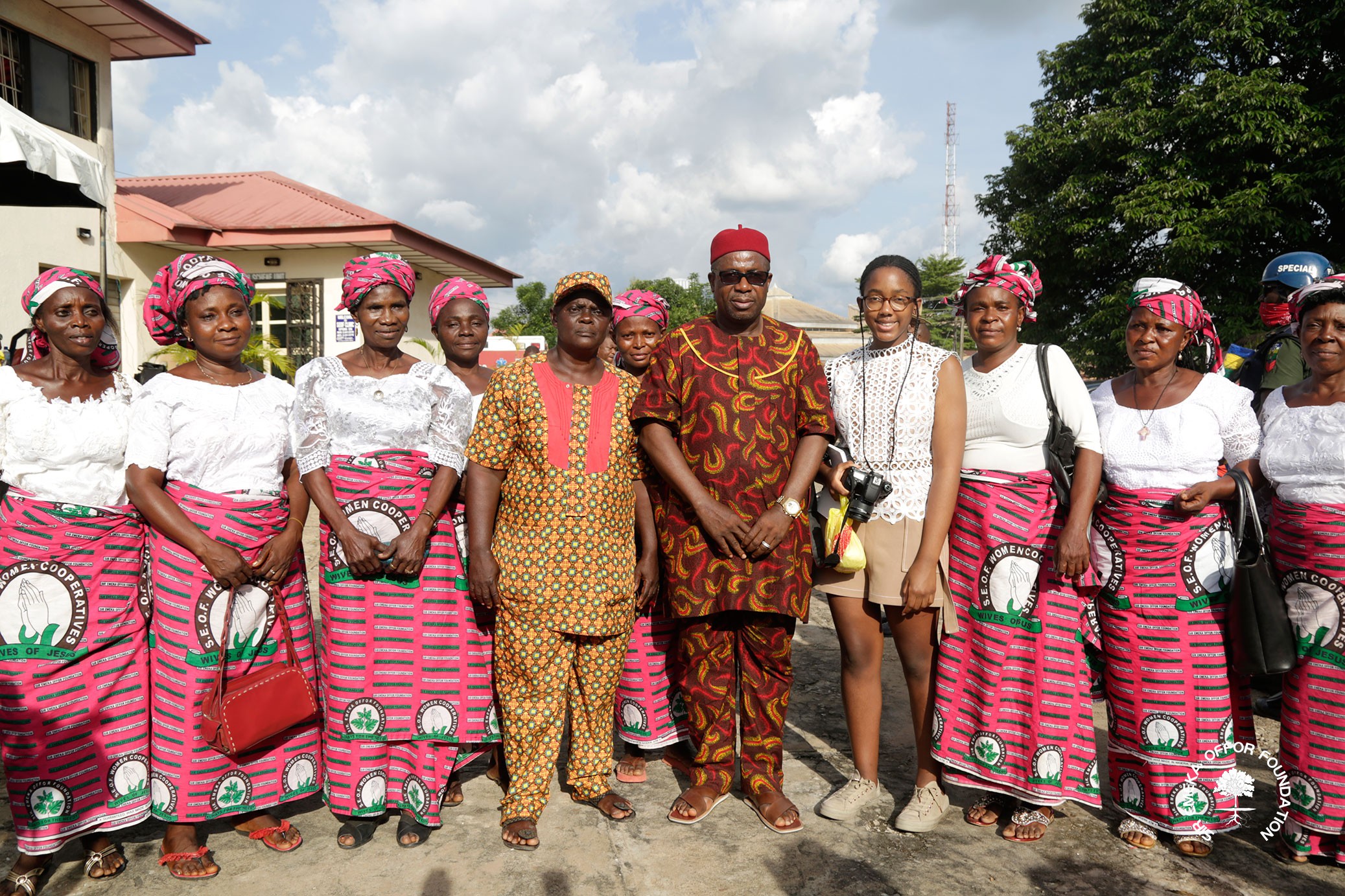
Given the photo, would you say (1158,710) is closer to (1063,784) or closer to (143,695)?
(1063,784)

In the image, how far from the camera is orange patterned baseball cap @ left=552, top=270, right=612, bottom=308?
3.08 metres

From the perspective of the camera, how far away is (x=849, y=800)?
3.33 m

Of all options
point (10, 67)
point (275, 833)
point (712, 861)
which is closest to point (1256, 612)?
point (712, 861)

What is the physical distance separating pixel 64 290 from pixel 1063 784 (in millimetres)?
3852

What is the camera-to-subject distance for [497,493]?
10.5 feet

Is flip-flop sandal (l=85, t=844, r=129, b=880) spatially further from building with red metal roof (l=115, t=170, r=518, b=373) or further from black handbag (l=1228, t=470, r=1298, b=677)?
building with red metal roof (l=115, t=170, r=518, b=373)

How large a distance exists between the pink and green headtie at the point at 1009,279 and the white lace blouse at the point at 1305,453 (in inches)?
36.8

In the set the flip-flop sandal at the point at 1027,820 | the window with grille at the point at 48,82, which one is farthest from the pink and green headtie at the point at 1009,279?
the window with grille at the point at 48,82

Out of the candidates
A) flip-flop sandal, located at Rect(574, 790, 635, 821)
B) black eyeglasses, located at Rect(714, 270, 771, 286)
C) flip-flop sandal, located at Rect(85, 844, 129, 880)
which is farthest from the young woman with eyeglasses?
flip-flop sandal, located at Rect(85, 844, 129, 880)

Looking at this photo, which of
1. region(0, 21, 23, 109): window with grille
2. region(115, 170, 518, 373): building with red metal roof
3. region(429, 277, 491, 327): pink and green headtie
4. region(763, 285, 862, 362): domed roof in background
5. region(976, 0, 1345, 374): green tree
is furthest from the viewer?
region(763, 285, 862, 362): domed roof in background

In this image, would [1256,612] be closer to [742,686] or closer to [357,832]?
[742,686]

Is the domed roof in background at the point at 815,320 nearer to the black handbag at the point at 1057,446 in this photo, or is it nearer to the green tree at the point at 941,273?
the green tree at the point at 941,273

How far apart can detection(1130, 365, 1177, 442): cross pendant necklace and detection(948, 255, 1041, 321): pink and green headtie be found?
469 millimetres

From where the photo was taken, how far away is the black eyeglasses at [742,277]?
3.07 meters
